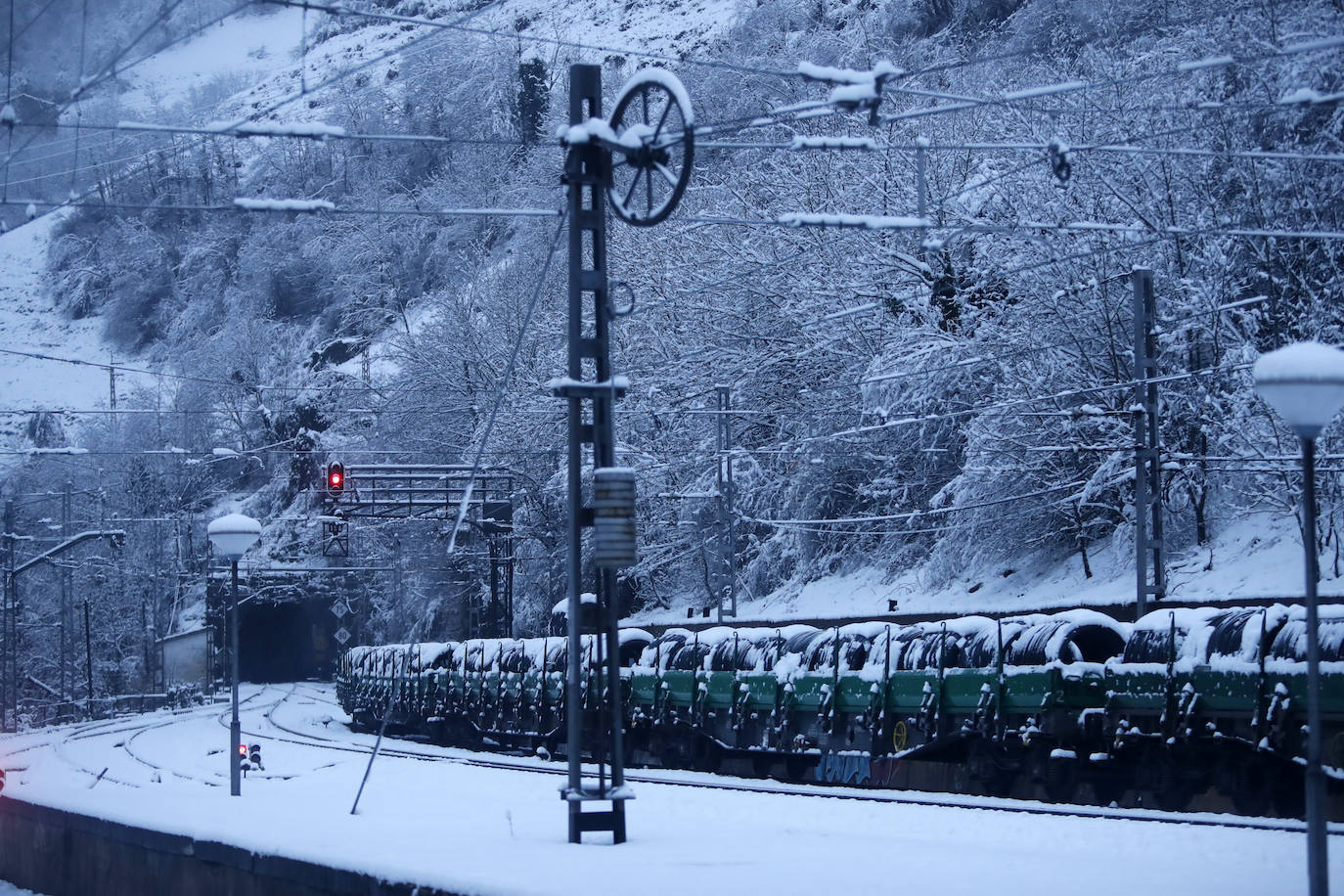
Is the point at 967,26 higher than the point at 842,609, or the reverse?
the point at 967,26

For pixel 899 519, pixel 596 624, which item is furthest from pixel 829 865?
pixel 899 519

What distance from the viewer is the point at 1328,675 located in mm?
16250

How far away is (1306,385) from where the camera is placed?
870 cm

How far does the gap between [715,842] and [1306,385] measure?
233 inches

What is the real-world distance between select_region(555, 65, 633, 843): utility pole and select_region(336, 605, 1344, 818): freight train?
1.36ft

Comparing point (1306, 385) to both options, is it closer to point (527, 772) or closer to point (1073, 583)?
point (527, 772)

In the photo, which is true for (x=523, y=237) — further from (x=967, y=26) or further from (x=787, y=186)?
(x=787, y=186)

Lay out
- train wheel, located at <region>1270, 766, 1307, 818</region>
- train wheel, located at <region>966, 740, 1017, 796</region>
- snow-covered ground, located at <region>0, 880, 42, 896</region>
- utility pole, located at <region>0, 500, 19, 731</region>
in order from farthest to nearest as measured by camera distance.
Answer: utility pole, located at <region>0, 500, 19, 731</region> < train wheel, located at <region>966, 740, 1017, 796</region> < train wheel, located at <region>1270, 766, 1307, 818</region> < snow-covered ground, located at <region>0, 880, 42, 896</region>

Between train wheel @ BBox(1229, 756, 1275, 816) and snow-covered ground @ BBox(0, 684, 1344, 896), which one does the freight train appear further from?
snow-covered ground @ BBox(0, 684, 1344, 896)

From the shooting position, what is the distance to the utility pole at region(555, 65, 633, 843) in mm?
12094

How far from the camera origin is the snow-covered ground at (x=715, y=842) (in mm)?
9578

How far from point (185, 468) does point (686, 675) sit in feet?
235

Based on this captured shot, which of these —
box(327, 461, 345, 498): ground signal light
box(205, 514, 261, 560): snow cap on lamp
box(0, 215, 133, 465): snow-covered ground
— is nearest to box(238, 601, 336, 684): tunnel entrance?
box(0, 215, 133, 465): snow-covered ground

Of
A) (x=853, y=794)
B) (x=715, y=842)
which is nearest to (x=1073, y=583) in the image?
(x=853, y=794)
